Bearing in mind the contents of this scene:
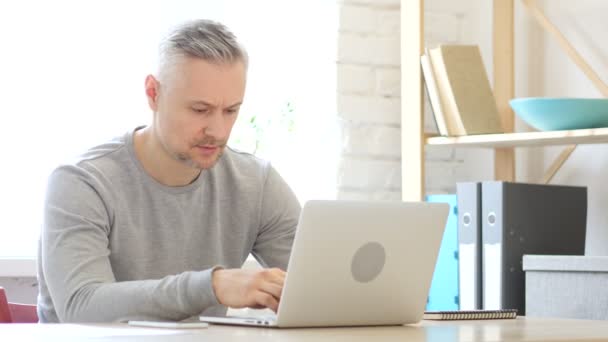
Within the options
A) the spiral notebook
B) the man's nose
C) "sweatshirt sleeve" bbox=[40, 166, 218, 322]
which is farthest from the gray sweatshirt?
the spiral notebook

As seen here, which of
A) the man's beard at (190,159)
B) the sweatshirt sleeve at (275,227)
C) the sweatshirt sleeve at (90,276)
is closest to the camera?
the sweatshirt sleeve at (90,276)

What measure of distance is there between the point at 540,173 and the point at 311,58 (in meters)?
0.75

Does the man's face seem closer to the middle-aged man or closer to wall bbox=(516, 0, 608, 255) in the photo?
the middle-aged man

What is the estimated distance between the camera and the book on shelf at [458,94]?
280 centimetres

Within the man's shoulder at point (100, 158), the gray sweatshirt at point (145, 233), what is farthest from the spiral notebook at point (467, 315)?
the man's shoulder at point (100, 158)

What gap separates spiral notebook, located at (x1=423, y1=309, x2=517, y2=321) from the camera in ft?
5.69

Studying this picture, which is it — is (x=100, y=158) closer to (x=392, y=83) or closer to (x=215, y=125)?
(x=215, y=125)

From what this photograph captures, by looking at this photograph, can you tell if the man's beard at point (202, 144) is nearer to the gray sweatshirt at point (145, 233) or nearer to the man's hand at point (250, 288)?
the gray sweatshirt at point (145, 233)

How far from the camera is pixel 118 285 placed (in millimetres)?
1630

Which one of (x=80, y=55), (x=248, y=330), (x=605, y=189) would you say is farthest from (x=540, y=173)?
(x=248, y=330)

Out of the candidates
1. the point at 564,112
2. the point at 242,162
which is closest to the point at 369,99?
the point at 564,112

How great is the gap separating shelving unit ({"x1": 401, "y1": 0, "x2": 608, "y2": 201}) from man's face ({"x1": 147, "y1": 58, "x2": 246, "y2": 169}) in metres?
1.00

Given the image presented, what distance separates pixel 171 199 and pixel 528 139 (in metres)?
1.08

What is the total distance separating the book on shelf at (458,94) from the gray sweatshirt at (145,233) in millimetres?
784
